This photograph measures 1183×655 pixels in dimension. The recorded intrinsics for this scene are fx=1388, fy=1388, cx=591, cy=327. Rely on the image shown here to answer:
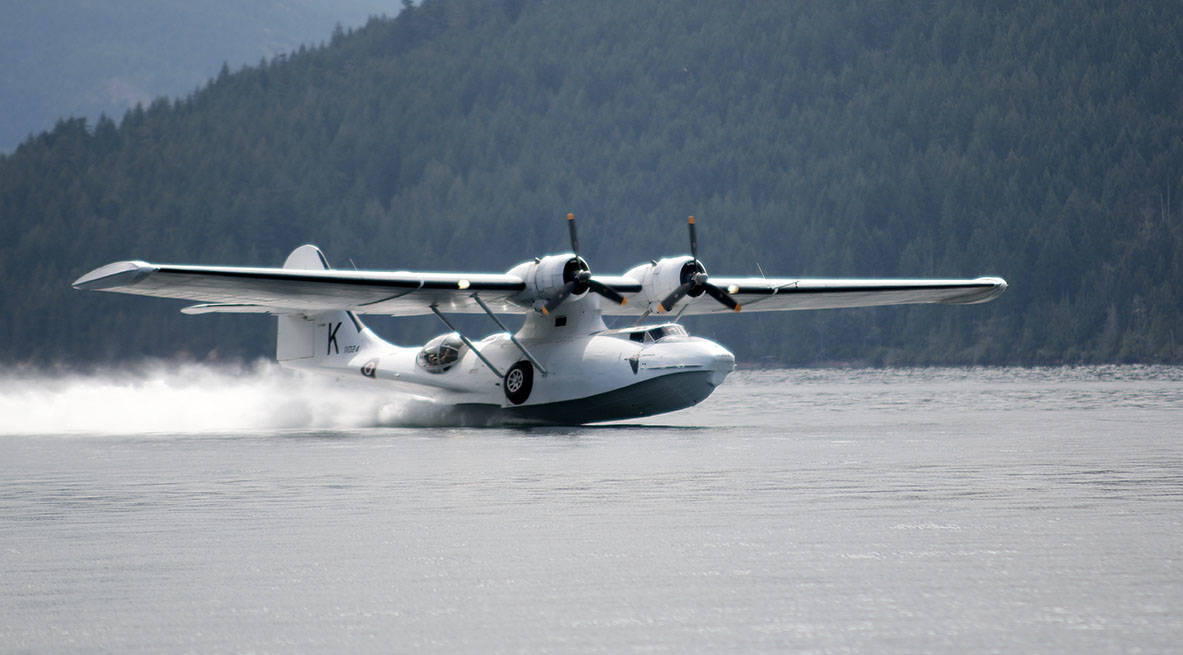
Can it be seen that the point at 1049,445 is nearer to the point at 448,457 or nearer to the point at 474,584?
the point at 448,457

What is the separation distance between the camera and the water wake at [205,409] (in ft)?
115

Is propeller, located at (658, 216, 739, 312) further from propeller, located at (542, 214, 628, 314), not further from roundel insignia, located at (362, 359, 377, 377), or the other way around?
roundel insignia, located at (362, 359, 377, 377)

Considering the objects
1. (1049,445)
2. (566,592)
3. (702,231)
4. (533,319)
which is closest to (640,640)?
(566,592)

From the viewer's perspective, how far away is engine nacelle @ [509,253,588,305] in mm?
31062

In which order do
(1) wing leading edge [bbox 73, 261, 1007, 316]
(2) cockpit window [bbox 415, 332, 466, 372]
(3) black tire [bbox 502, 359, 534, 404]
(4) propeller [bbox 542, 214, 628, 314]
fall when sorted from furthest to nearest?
(2) cockpit window [bbox 415, 332, 466, 372]
(3) black tire [bbox 502, 359, 534, 404]
(4) propeller [bbox 542, 214, 628, 314]
(1) wing leading edge [bbox 73, 261, 1007, 316]

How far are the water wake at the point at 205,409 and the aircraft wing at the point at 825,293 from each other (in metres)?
6.55

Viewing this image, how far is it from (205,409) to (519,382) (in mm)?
12624

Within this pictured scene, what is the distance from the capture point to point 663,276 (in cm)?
3191

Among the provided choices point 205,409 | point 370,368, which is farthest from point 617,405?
point 205,409

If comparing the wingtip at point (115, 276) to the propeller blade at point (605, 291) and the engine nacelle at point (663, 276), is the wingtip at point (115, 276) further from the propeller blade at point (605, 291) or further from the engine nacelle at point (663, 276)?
the engine nacelle at point (663, 276)

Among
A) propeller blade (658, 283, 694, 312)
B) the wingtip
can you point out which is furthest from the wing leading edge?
propeller blade (658, 283, 694, 312)

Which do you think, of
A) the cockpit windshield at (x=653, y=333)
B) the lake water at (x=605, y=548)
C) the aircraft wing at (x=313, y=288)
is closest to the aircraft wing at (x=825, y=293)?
the cockpit windshield at (x=653, y=333)

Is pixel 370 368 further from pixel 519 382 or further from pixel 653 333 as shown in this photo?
pixel 653 333

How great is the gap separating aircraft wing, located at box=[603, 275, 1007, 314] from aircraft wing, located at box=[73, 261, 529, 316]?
4077 mm
